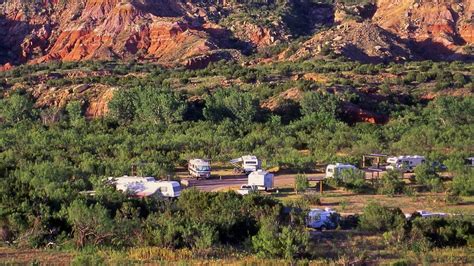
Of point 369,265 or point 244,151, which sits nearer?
point 369,265

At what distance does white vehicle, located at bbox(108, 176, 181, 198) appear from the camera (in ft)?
89.0

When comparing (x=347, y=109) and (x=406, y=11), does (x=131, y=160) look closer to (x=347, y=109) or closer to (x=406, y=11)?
(x=347, y=109)

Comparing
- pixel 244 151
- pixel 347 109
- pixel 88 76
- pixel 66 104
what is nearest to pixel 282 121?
pixel 347 109

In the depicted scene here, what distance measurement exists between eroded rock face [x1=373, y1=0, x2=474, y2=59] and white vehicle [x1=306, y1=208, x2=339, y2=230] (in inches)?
3053

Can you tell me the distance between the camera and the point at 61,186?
2566 centimetres

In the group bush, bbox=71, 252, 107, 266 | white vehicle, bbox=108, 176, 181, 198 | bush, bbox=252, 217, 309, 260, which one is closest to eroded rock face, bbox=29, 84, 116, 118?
white vehicle, bbox=108, 176, 181, 198

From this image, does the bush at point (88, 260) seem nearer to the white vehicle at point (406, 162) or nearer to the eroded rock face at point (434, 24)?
the white vehicle at point (406, 162)

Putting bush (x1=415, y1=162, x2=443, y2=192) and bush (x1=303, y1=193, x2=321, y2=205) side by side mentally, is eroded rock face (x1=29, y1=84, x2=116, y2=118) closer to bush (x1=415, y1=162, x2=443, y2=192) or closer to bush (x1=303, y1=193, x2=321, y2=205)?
bush (x1=415, y1=162, x2=443, y2=192)

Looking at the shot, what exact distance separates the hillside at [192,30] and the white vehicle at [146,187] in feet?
197

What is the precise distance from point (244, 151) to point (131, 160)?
9129 millimetres

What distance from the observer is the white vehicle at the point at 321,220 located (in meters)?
21.5

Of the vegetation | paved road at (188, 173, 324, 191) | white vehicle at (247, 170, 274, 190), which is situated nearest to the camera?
the vegetation

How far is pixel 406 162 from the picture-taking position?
3772cm

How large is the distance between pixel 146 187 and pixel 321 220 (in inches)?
352
